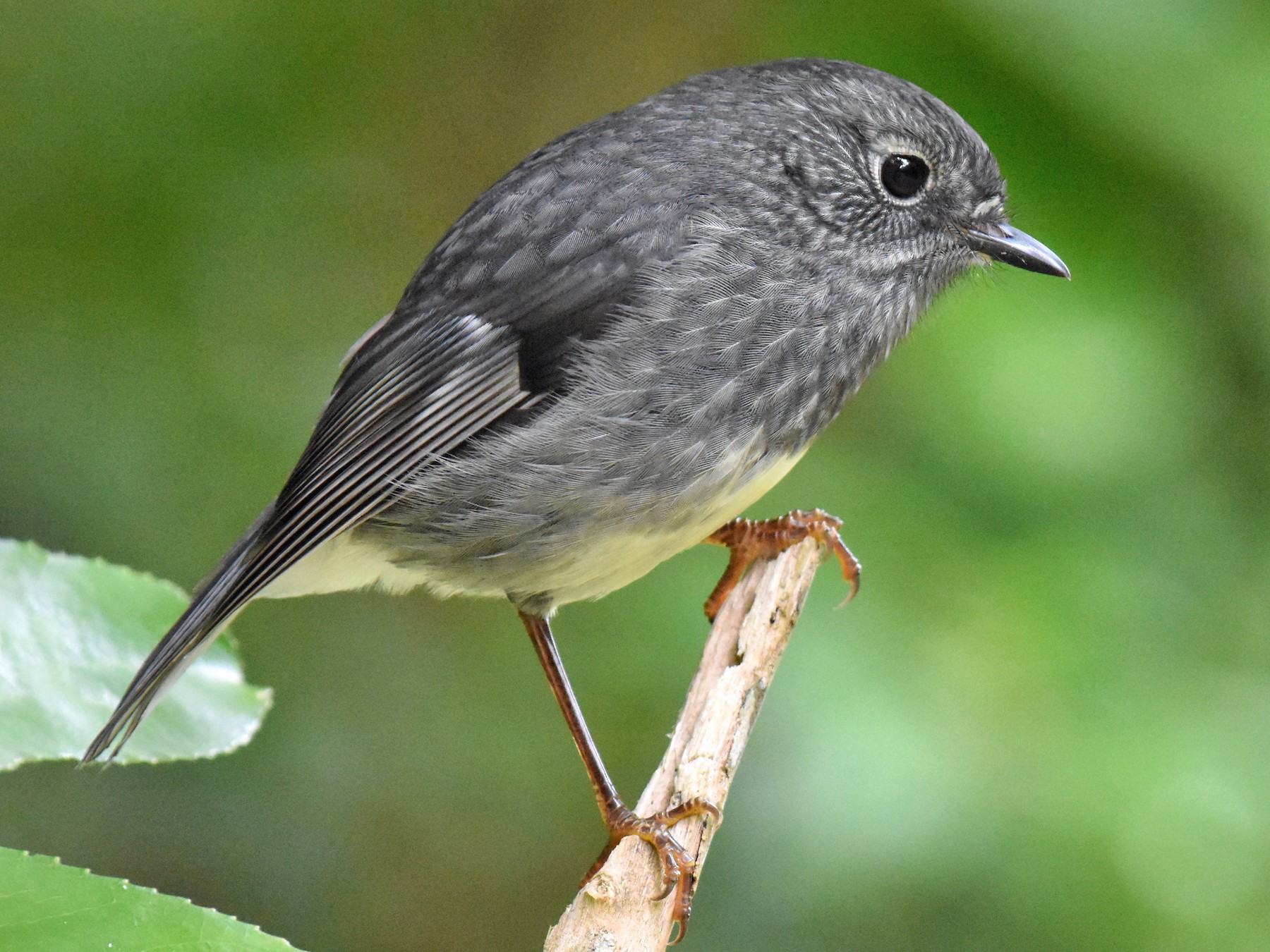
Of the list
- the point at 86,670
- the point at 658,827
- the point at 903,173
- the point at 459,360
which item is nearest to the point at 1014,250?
the point at 903,173

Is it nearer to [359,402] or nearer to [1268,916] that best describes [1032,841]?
[1268,916]

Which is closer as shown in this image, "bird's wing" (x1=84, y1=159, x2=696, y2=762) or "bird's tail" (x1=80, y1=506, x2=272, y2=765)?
"bird's tail" (x1=80, y1=506, x2=272, y2=765)

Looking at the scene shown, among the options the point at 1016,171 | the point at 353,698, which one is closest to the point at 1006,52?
the point at 1016,171

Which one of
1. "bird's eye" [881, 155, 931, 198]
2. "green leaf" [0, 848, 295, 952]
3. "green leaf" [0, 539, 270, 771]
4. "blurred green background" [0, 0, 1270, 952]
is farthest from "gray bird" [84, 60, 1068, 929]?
"green leaf" [0, 848, 295, 952]

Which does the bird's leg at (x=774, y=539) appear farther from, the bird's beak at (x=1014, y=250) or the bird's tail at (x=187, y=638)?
the bird's tail at (x=187, y=638)

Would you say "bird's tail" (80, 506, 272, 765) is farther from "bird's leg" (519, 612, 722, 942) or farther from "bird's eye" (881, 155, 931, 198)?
"bird's eye" (881, 155, 931, 198)

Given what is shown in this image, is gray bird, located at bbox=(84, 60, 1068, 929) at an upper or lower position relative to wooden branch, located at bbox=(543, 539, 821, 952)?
upper

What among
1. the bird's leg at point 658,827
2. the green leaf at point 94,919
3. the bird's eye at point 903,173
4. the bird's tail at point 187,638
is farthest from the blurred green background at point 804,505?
the green leaf at point 94,919

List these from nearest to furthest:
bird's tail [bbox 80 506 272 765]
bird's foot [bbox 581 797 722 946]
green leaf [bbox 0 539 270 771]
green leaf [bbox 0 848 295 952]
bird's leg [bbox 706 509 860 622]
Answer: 1. green leaf [bbox 0 848 295 952]
2. green leaf [bbox 0 539 270 771]
3. bird's tail [bbox 80 506 272 765]
4. bird's foot [bbox 581 797 722 946]
5. bird's leg [bbox 706 509 860 622]
